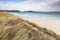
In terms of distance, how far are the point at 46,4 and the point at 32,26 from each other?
1.00ft

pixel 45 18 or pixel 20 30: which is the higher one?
pixel 45 18

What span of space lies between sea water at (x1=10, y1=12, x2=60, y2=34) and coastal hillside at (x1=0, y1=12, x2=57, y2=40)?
0.14 ft

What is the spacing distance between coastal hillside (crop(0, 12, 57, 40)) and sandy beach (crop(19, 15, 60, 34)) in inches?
1.5

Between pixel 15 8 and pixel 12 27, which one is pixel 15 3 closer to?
pixel 15 8

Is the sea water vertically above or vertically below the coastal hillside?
above

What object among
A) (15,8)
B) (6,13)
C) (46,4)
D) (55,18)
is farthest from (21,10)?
(55,18)

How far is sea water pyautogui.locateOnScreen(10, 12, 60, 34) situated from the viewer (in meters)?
1.39

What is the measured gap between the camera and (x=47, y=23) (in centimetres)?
141

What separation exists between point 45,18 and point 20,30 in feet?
1.05

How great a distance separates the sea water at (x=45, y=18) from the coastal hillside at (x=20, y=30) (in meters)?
0.04

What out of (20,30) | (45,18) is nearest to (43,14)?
(45,18)

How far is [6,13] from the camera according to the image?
1479 millimetres

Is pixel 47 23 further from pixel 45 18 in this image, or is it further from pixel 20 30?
pixel 20 30

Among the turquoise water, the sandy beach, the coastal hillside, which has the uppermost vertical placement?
the turquoise water
